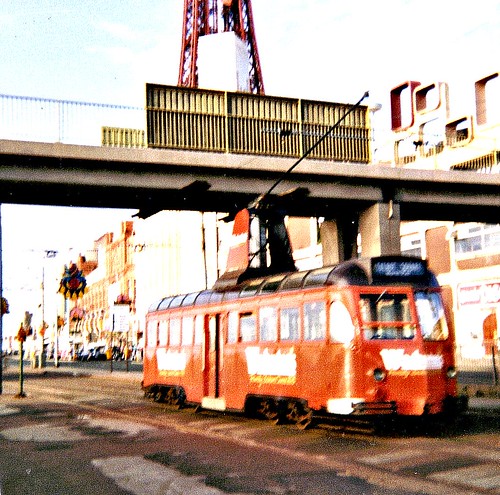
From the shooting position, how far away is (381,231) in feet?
92.6

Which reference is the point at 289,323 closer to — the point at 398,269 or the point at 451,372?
the point at 398,269

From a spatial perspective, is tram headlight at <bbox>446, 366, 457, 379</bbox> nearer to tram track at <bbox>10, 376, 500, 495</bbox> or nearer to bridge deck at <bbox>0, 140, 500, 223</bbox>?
A: tram track at <bbox>10, 376, 500, 495</bbox>

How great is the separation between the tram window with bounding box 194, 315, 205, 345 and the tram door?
214 mm

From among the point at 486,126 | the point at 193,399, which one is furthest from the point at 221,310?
the point at 486,126

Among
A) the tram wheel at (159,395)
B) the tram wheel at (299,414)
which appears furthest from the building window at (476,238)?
the tram wheel at (299,414)

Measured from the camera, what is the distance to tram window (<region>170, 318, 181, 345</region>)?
71.2ft

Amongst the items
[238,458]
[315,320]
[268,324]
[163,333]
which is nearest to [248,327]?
[268,324]

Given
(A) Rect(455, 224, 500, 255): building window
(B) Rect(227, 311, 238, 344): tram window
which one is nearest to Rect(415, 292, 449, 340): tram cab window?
(B) Rect(227, 311, 238, 344): tram window

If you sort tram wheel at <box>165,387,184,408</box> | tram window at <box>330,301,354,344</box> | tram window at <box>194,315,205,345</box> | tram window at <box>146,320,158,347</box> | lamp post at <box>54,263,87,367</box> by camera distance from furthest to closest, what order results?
lamp post at <box>54,263,87,367</box>
tram window at <box>146,320,158,347</box>
tram wheel at <box>165,387,184,408</box>
tram window at <box>194,315,205,345</box>
tram window at <box>330,301,354,344</box>

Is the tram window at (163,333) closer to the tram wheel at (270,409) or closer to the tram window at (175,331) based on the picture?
the tram window at (175,331)

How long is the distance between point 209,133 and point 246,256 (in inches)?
219

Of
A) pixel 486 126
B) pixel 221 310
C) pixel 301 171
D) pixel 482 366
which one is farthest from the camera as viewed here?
pixel 486 126

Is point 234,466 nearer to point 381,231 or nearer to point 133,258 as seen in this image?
point 381,231

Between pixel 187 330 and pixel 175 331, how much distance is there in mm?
1049
